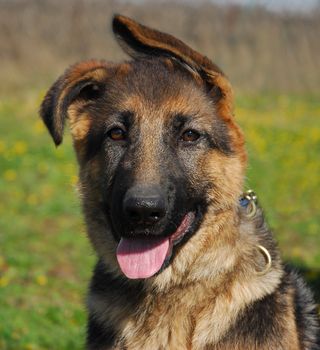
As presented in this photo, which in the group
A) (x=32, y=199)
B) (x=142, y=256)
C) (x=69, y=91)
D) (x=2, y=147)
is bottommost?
(x=32, y=199)

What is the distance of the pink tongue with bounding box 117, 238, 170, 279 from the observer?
145 inches

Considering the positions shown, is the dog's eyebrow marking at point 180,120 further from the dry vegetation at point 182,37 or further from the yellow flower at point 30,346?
the dry vegetation at point 182,37

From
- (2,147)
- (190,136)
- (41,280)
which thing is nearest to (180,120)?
(190,136)

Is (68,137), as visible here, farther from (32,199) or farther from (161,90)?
(161,90)

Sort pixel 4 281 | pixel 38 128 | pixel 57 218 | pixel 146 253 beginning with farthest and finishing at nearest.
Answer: pixel 38 128 < pixel 57 218 < pixel 4 281 < pixel 146 253

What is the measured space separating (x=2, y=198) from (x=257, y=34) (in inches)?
716

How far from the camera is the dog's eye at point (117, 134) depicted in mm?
3938

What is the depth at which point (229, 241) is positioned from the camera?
3848 mm

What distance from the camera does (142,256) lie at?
12.2 feet

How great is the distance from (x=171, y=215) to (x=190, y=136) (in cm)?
56

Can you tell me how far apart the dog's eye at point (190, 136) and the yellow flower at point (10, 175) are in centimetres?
777

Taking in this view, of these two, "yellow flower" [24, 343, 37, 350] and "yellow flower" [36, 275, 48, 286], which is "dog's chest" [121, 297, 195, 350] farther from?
"yellow flower" [36, 275, 48, 286]

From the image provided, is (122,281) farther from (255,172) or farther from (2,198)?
(255,172)

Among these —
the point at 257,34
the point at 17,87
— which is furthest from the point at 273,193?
the point at 257,34
